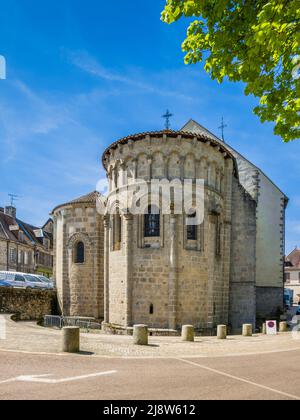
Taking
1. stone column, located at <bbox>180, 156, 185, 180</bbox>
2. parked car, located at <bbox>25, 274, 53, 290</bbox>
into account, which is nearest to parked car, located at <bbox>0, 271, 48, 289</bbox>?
parked car, located at <bbox>25, 274, 53, 290</bbox>

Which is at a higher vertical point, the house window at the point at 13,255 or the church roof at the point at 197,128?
the church roof at the point at 197,128

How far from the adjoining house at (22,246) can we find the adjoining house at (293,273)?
1518 inches

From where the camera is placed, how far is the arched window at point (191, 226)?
763 inches

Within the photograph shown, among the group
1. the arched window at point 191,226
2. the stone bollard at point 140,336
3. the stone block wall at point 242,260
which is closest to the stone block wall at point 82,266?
the arched window at point 191,226

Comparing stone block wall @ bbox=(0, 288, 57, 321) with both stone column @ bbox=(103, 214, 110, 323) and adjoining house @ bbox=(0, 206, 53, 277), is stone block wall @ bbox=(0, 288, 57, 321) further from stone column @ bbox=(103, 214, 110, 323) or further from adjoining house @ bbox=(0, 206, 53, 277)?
adjoining house @ bbox=(0, 206, 53, 277)

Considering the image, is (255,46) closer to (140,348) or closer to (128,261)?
(140,348)

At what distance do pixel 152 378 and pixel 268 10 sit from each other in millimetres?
7184

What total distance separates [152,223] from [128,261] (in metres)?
2.39

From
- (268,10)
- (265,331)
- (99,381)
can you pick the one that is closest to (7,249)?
(265,331)

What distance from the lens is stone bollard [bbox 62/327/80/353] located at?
33.6ft

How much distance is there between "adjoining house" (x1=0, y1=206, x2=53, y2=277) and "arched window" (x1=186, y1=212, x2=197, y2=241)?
94.1ft

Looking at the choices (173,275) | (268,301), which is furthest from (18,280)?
(268,301)

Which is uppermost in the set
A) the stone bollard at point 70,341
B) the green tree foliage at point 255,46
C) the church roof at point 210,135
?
the church roof at point 210,135

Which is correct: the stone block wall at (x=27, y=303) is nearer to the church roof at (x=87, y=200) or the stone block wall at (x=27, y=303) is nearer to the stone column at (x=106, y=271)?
the stone column at (x=106, y=271)
